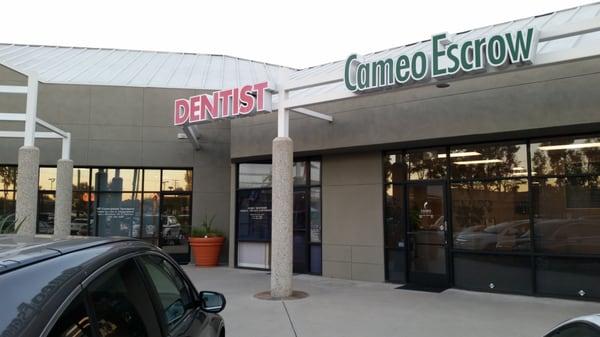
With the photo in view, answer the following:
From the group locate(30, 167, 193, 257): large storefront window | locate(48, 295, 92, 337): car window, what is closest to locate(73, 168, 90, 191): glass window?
locate(30, 167, 193, 257): large storefront window

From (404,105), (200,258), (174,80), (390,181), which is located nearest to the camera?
(404,105)

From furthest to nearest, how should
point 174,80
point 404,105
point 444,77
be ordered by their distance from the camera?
1. point 174,80
2. point 404,105
3. point 444,77

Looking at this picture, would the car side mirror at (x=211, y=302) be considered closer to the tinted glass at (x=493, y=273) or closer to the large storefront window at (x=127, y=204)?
the tinted glass at (x=493, y=273)

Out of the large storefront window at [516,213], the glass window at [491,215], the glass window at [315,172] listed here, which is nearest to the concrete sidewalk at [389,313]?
the large storefront window at [516,213]

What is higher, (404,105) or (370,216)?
(404,105)

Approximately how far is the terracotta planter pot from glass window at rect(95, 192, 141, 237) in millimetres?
2181

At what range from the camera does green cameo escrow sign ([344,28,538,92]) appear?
309 inches

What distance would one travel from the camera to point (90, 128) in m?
15.6

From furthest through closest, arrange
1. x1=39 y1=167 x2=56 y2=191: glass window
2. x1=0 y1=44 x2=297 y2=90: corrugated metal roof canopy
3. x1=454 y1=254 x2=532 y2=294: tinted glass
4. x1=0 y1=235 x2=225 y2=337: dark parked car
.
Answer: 1. x1=0 y1=44 x2=297 y2=90: corrugated metal roof canopy
2. x1=39 y1=167 x2=56 y2=191: glass window
3. x1=454 y1=254 x2=532 y2=294: tinted glass
4. x1=0 y1=235 x2=225 y2=337: dark parked car

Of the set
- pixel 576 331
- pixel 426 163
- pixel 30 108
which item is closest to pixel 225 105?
pixel 30 108

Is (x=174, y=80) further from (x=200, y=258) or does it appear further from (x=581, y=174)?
(x=581, y=174)

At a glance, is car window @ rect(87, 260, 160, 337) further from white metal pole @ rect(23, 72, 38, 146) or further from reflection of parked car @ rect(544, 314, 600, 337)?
white metal pole @ rect(23, 72, 38, 146)

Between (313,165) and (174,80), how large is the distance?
6.81 m

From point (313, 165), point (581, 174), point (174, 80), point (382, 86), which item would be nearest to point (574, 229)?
point (581, 174)
